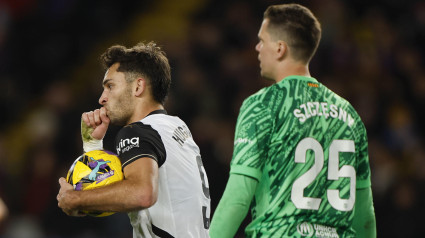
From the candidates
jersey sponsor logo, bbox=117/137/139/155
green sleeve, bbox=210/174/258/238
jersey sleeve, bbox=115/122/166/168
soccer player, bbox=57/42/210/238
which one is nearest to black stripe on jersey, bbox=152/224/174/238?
soccer player, bbox=57/42/210/238

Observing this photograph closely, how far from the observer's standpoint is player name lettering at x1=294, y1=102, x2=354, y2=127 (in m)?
4.91

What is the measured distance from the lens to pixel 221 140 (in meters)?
9.65

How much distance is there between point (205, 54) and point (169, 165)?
686 centimetres

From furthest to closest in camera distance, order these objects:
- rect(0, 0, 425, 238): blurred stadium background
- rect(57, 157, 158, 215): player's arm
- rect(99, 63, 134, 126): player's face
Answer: rect(0, 0, 425, 238): blurred stadium background
rect(99, 63, 134, 126): player's face
rect(57, 157, 158, 215): player's arm

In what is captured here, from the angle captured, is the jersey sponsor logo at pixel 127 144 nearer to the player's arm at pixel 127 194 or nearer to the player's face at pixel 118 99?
the player's arm at pixel 127 194

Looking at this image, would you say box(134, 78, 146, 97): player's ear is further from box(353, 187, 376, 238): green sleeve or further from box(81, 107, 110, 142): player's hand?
box(353, 187, 376, 238): green sleeve

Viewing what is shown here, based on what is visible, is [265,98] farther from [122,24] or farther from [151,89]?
[122,24]

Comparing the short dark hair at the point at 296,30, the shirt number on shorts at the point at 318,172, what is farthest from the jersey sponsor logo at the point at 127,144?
the short dark hair at the point at 296,30

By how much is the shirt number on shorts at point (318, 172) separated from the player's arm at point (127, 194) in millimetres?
968

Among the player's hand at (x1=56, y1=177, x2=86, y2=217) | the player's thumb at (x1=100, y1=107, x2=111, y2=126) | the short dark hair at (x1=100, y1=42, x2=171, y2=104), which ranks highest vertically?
the short dark hair at (x1=100, y1=42, x2=171, y2=104)

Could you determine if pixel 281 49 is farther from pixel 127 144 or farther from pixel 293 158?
pixel 127 144

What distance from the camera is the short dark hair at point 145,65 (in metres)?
5.16

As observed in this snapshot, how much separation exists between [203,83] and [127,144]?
6.35 m

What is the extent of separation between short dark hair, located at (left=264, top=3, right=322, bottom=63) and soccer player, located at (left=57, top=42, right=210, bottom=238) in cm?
83
